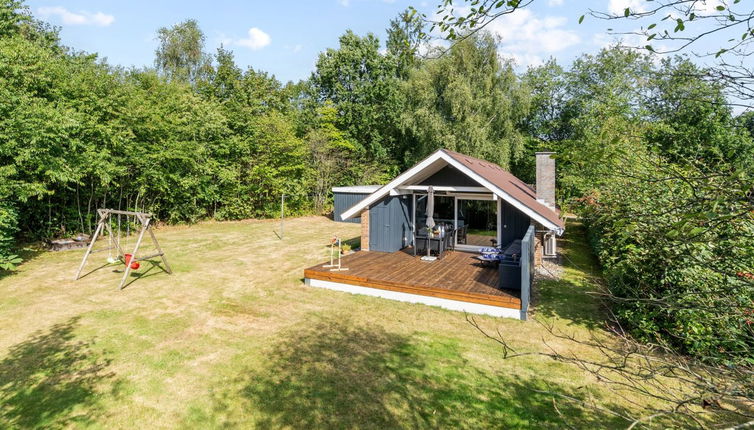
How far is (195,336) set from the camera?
7316 mm

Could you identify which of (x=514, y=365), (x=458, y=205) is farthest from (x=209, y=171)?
(x=514, y=365)

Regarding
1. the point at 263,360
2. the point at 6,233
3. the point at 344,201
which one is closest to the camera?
the point at 263,360

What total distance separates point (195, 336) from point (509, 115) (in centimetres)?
2453

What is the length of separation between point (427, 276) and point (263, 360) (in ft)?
16.4

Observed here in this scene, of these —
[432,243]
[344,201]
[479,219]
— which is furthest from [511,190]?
[344,201]

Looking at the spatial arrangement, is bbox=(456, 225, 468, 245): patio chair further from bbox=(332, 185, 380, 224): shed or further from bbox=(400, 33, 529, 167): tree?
bbox=(400, 33, 529, 167): tree

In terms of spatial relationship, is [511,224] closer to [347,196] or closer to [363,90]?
[347,196]

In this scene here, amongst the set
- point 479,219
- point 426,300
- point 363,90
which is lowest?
point 426,300

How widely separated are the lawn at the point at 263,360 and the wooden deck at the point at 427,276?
1.52 feet

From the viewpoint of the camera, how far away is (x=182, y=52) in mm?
35188

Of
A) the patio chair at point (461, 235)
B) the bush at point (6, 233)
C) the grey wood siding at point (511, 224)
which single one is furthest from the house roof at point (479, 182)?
the bush at point (6, 233)

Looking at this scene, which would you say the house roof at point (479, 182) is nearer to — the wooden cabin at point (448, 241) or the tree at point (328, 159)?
the wooden cabin at point (448, 241)

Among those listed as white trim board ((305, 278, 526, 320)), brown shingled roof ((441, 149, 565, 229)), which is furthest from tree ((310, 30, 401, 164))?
white trim board ((305, 278, 526, 320))

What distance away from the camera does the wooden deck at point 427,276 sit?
8.52 metres
